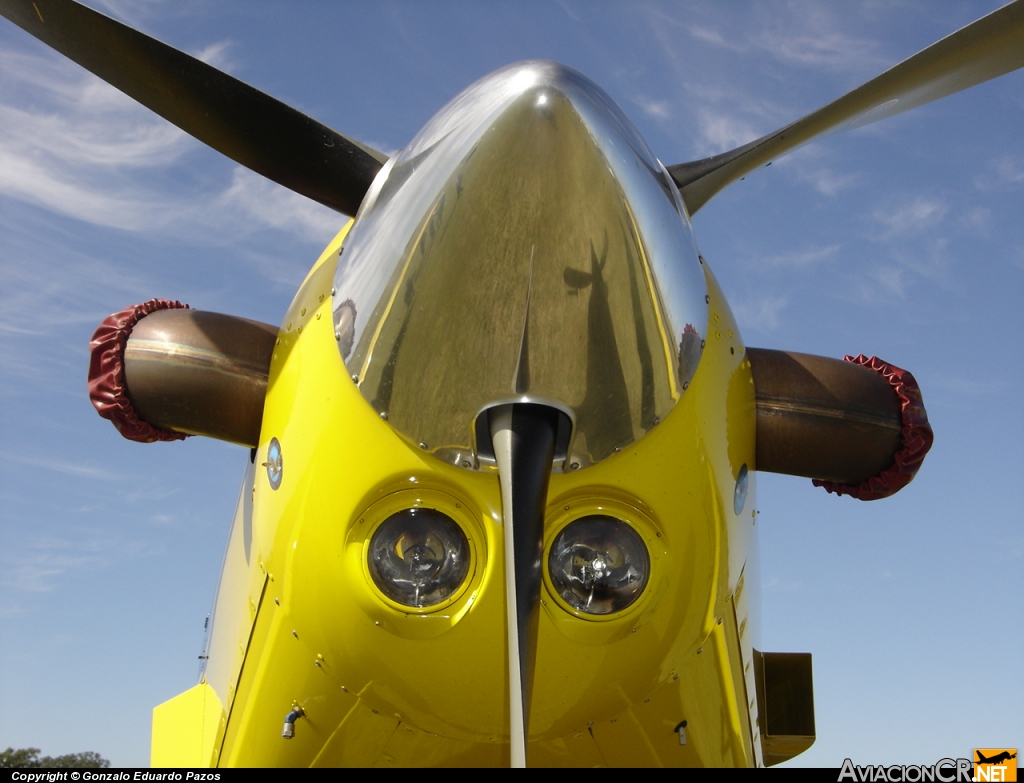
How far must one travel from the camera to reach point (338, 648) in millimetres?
4949

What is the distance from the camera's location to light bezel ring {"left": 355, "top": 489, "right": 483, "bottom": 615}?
4805mm

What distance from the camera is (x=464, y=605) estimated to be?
4809 mm

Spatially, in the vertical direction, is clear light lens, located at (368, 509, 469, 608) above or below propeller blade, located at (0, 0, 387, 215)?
below

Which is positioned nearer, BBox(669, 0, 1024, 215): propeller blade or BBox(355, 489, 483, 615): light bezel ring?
BBox(355, 489, 483, 615): light bezel ring

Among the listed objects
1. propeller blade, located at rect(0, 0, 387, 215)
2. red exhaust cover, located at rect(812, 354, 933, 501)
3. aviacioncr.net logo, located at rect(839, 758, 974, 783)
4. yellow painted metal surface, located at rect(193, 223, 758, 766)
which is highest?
propeller blade, located at rect(0, 0, 387, 215)

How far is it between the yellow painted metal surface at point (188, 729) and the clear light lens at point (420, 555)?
5.60 feet

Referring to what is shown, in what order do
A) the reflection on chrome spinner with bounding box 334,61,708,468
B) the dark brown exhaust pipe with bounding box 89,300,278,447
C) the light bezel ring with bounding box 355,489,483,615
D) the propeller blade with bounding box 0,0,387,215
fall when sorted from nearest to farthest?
1. the reflection on chrome spinner with bounding box 334,61,708,468
2. the light bezel ring with bounding box 355,489,483,615
3. the dark brown exhaust pipe with bounding box 89,300,278,447
4. the propeller blade with bounding box 0,0,387,215

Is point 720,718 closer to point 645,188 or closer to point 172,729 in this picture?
point 645,188

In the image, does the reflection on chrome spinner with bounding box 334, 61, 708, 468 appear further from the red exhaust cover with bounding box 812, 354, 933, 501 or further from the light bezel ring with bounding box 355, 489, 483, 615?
the red exhaust cover with bounding box 812, 354, 933, 501

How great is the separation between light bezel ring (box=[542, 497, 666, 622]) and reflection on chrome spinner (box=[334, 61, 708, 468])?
0.24 metres

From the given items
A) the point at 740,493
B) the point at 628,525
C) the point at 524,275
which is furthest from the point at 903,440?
the point at 524,275

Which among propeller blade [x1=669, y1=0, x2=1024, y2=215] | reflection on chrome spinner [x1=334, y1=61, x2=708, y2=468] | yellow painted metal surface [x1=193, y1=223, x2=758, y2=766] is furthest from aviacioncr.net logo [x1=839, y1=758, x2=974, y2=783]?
propeller blade [x1=669, y1=0, x2=1024, y2=215]

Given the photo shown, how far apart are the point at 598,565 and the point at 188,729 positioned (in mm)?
3143

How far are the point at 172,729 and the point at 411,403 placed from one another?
3334 mm
